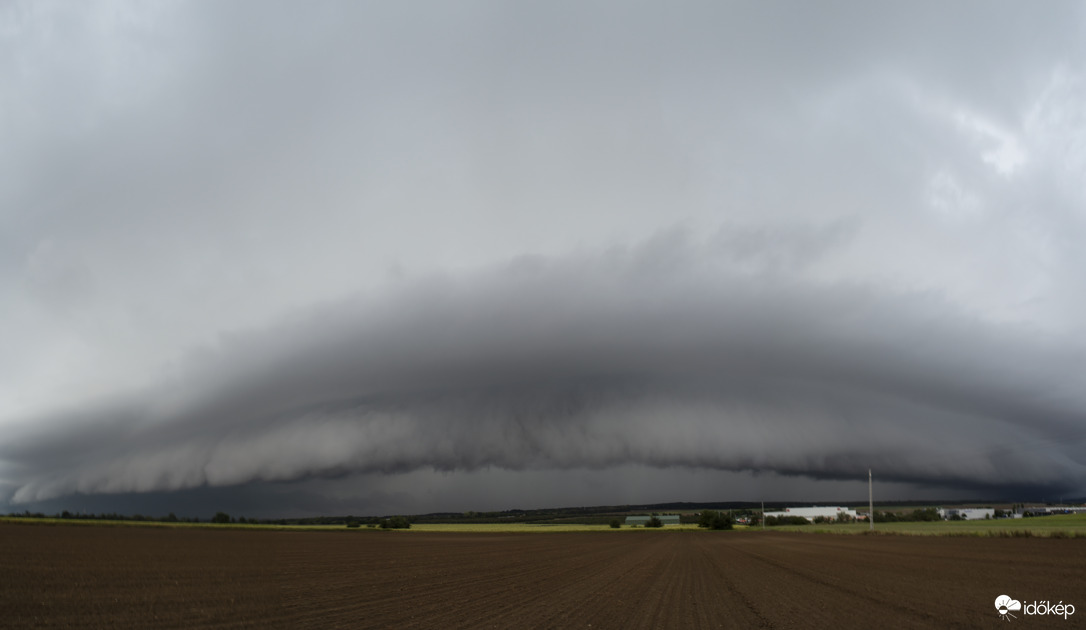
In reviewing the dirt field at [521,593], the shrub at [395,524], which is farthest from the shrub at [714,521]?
the dirt field at [521,593]

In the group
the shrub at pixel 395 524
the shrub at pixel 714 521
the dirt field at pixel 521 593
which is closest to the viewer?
the dirt field at pixel 521 593

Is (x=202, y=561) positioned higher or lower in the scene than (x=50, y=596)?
lower

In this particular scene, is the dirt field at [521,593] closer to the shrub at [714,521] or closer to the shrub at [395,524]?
the shrub at [714,521]

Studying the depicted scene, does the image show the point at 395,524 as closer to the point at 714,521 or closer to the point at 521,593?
the point at 714,521

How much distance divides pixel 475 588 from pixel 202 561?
2427 cm

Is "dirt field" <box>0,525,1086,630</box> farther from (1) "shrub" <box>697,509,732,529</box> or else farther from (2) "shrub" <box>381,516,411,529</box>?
(2) "shrub" <box>381,516,411,529</box>

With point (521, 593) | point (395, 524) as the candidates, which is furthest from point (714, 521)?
point (521, 593)

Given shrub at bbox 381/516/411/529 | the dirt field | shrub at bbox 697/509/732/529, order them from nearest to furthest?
the dirt field < shrub at bbox 697/509/732/529 < shrub at bbox 381/516/411/529

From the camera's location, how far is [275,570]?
38500 mm

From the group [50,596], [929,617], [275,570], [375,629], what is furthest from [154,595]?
Result: [929,617]

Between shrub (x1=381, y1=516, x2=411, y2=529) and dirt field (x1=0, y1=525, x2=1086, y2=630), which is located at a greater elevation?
dirt field (x1=0, y1=525, x2=1086, y2=630)

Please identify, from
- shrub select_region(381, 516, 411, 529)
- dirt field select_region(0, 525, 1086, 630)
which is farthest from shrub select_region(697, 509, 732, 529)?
dirt field select_region(0, 525, 1086, 630)

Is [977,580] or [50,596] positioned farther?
[977,580]

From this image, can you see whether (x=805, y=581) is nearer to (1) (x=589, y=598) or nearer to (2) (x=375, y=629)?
(1) (x=589, y=598)
